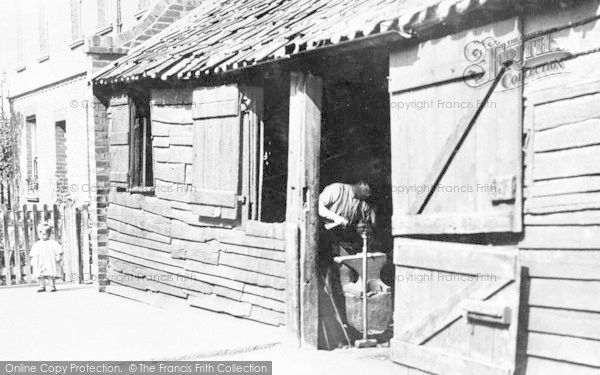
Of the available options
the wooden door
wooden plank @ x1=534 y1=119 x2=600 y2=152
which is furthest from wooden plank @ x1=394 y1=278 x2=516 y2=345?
wooden plank @ x1=534 y1=119 x2=600 y2=152

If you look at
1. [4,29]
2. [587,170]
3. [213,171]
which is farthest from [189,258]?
[4,29]

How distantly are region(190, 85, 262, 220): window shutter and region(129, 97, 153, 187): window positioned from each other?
191 centimetres

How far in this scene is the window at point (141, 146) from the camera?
1083 centimetres

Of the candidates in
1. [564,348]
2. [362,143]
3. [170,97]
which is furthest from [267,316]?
[564,348]

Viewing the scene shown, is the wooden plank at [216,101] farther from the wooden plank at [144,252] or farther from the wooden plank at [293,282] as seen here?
the wooden plank at [144,252]

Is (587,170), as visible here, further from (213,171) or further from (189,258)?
(189,258)

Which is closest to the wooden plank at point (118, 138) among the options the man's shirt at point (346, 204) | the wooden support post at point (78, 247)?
the wooden support post at point (78, 247)

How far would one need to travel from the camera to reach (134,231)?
10.7 m

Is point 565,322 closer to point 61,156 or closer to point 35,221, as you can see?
point 35,221

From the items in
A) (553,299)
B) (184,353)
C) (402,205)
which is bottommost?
(184,353)

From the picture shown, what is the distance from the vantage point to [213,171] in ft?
29.2

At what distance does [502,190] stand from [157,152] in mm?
5875

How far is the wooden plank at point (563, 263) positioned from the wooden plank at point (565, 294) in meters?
0.05

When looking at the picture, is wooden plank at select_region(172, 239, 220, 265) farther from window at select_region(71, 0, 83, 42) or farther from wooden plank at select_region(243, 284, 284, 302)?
window at select_region(71, 0, 83, 42)
